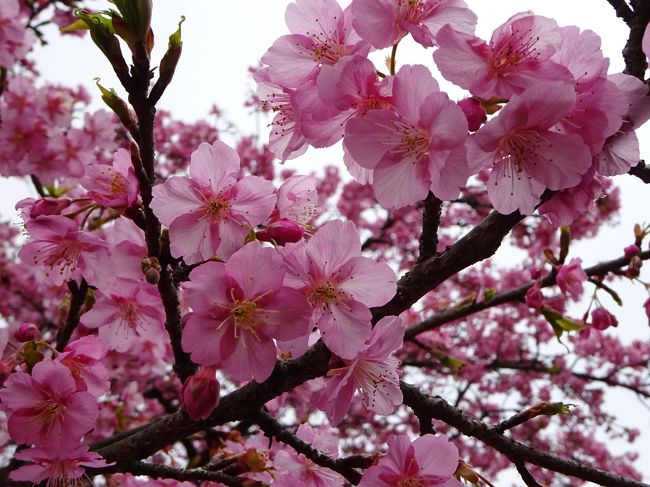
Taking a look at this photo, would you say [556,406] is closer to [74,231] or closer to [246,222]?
[246,222]

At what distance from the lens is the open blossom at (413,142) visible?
4.25ft

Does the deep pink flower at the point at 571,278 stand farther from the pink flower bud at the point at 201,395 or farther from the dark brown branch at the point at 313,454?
the pink flower bud at the point at 201,395

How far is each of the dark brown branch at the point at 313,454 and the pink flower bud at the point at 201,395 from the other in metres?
0.34

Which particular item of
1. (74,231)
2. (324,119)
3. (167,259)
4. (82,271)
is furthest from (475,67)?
(82,271)

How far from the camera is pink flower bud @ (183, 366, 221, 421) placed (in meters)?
1.40

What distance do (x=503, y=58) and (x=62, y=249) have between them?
1480 millimetres

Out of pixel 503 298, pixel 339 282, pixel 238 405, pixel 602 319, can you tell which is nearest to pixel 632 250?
pixel 602 319

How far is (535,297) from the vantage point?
9.32 ft

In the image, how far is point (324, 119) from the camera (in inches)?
56.7

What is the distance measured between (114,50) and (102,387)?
42.6 inches

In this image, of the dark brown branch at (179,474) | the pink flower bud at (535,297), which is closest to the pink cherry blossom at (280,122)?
the dark brown branch at (179,474)

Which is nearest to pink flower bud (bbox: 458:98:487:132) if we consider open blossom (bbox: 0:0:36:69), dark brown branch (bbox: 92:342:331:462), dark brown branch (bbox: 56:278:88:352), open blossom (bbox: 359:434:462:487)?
dark brown branch (bbox: 92:342:331:462)

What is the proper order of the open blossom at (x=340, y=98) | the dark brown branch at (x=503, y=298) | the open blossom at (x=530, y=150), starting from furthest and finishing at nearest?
the dark brown branch at (x=503, y=298)
the open blossom at (x=340, y=98)
the open blossom at (x=530, y=150)

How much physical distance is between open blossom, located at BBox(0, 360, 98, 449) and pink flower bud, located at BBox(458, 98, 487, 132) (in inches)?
52.5
